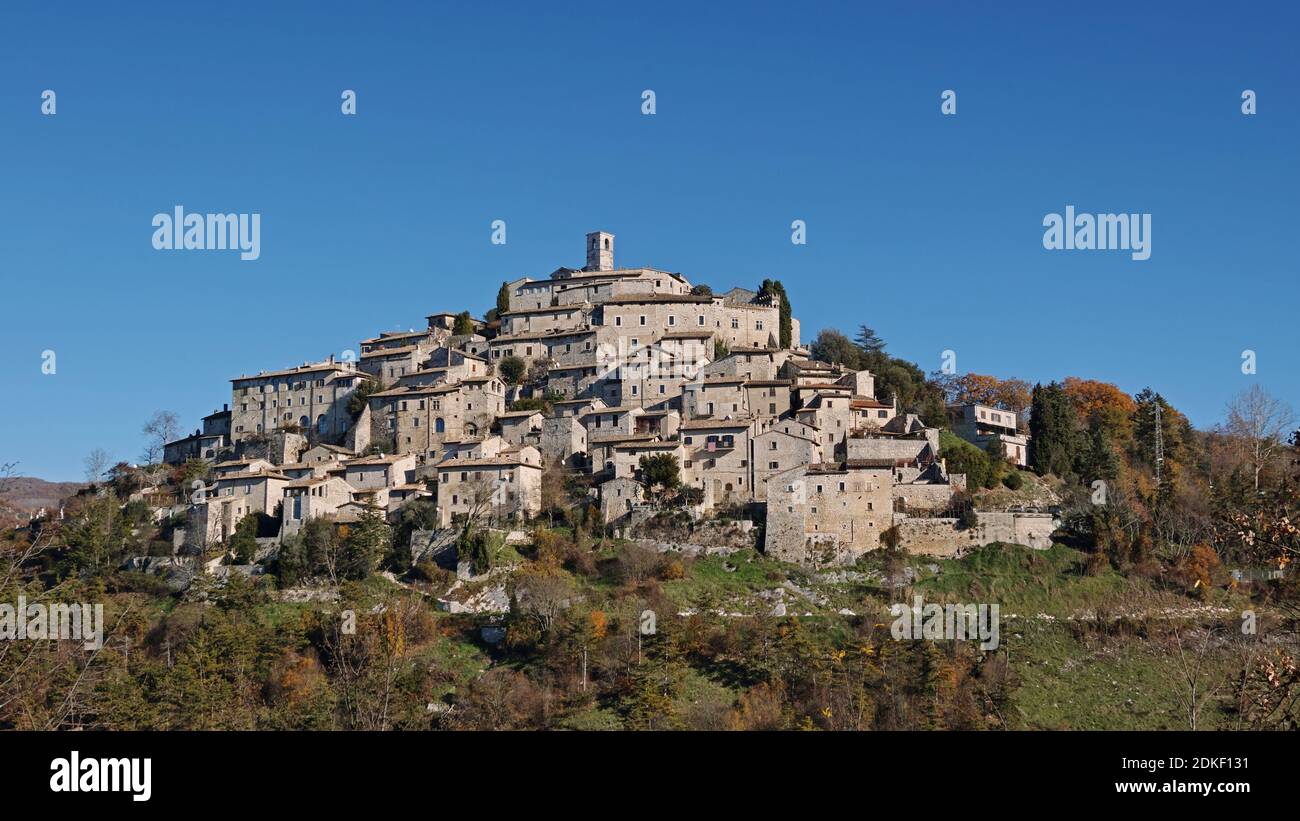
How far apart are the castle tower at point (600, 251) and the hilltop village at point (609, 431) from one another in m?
6.18

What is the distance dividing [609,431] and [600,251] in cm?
2727

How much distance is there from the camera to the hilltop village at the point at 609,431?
53.3 meters

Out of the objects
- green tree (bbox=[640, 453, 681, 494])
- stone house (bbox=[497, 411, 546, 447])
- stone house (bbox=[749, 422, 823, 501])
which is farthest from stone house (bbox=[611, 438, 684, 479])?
stone house (bbox=[497, 411, 546, 447])

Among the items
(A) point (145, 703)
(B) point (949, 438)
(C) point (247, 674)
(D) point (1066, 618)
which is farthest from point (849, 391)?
(A) point (145, 703)

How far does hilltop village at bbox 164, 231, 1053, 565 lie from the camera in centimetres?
5328

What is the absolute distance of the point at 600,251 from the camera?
86.4 metres

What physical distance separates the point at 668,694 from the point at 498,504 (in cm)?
1573

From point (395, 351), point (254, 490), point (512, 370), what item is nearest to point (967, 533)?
point (512, 370)

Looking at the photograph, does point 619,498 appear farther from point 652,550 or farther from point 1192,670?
point 1192,670

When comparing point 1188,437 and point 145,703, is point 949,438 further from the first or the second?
point 145,703

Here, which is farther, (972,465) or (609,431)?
(609,431)

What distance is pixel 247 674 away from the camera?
45500mm

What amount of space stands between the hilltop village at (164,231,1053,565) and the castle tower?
243 inches

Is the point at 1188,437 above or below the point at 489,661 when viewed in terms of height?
above
